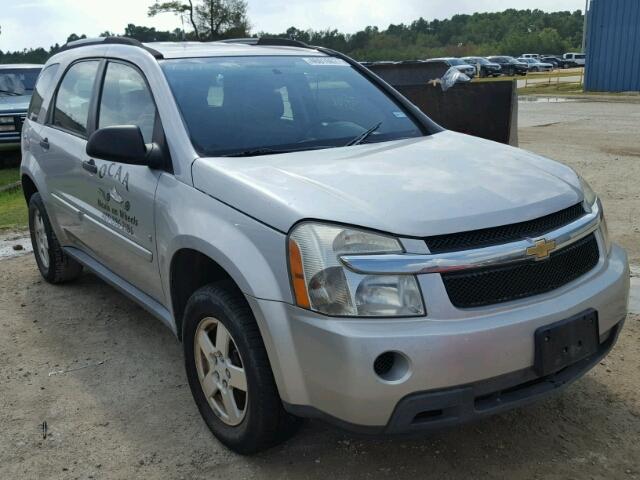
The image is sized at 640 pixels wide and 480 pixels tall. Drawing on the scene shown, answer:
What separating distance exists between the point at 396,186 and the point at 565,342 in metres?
0.88

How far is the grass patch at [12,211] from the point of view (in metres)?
7.75

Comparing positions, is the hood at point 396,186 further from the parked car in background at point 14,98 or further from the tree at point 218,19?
the tree at point 218,19

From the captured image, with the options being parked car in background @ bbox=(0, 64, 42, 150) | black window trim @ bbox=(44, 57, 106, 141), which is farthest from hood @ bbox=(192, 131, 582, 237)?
parked car in background @ bbox=(0, 64, 42, 150)

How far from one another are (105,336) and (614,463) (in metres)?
3.09

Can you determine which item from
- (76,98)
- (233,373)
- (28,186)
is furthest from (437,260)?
(28,186)

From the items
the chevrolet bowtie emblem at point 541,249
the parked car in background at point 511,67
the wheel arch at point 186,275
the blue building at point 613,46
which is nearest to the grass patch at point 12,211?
the wheel arch at point 186,275

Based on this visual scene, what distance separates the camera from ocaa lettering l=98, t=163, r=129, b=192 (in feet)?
11.9

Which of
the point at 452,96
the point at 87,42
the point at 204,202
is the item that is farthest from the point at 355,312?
the point at 452,96

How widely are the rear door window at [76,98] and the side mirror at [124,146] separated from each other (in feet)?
3.59

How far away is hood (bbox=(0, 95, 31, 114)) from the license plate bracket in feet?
38.5

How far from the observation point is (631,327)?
164 inches

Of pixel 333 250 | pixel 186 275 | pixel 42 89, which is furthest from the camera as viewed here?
→ pixel 42 89

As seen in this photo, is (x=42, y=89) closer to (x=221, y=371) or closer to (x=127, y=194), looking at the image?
(x=127, y=194)

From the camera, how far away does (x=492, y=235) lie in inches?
100
